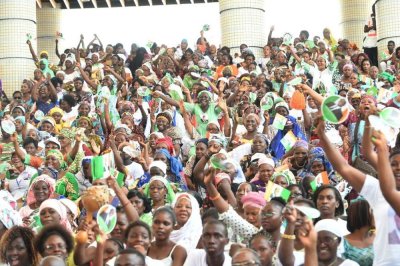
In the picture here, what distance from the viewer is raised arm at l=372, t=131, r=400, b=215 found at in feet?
18.0

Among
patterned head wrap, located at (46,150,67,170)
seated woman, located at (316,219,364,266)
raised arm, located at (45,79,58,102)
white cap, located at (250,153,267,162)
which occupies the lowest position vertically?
seated woman, located at (316,219,364,266)

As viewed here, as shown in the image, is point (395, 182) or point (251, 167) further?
point (251, 167)

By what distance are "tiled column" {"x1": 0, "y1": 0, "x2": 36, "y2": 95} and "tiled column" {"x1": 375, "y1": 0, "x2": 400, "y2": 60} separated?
671 centimetres

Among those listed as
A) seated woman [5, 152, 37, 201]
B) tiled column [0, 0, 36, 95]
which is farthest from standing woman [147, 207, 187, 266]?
tiled column [0, 0, 36, 95]

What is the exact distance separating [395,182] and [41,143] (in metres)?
8.06

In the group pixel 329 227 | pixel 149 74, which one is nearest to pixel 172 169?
pixel 329 227

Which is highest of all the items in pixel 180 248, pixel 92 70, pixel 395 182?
pixel 92 70

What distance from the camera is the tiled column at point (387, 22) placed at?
1753 cm

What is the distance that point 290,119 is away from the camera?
11.9 meters

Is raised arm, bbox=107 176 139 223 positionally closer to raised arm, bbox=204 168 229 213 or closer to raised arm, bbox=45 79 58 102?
raised arm, bbox=204 168 229 213

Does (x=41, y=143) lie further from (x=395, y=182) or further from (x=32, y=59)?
(x=395, y=182)

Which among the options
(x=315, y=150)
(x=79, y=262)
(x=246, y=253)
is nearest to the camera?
(x=246, y=253)

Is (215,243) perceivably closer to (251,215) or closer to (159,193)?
(251,215)

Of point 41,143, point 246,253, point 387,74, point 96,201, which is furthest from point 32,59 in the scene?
point 246,253
